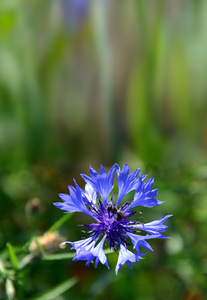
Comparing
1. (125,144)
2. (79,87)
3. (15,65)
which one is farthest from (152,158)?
(15,65)

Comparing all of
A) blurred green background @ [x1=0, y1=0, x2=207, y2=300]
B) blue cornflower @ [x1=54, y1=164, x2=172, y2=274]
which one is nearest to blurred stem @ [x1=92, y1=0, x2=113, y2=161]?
blurred green background @ [x1=0, y1=0, x2=207, y2=300]

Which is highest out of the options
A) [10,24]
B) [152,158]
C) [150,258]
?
[10,24]

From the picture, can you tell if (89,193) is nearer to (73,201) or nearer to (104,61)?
(73,201)

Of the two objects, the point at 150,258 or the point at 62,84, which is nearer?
the point at 150,258

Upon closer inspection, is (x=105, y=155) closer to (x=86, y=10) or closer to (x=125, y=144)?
(x=125, y=144)

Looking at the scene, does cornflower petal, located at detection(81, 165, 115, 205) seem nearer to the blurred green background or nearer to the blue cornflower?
the blue cornflower

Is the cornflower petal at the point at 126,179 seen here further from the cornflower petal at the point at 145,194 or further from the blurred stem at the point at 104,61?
the blurred stem at the point at 104,61

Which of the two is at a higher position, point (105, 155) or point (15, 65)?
point (15, 65)
